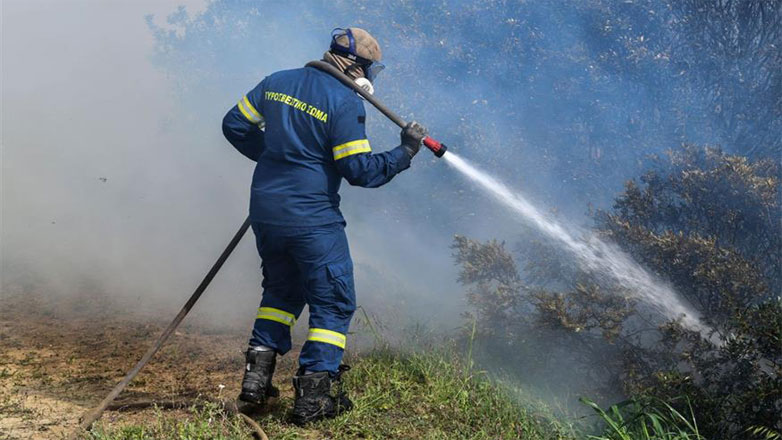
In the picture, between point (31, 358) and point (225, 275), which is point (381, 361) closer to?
point (31, 358)

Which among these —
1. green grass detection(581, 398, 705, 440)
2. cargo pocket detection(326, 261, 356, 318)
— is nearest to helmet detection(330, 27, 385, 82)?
cargo pocket detection(326, 261, 356, 318)

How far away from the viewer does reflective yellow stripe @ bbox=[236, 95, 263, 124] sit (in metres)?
4.30

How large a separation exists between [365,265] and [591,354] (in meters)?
2.76

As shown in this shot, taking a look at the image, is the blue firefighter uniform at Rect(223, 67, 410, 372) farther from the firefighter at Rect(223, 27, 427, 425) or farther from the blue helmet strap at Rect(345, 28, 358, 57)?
the blue helmet strap at Rect(345, 28, 358, 57)

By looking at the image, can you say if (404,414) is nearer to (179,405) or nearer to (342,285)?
(342,285)

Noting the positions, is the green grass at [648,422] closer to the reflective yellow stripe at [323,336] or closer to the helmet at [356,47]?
the reflective yellow stripe at [323,336]

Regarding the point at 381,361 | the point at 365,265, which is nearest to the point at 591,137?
the point at 365,265

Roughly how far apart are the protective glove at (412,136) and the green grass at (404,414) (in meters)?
1.39

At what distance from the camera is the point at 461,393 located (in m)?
4.49

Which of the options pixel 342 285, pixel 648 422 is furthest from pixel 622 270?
pixel 342 285

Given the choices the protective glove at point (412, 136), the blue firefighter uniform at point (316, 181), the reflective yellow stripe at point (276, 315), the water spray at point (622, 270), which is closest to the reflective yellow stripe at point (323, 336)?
the blue firefighter uniform at point (316, 181)

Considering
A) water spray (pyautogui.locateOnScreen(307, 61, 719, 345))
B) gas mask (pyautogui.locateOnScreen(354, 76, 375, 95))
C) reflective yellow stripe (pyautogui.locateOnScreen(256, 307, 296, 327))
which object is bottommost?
reflective yellow stripe (pyautogui.locateOnScreen(256, 307, 296, 327))

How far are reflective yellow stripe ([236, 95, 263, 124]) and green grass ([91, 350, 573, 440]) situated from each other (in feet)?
5.08

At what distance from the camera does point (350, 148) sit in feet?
13.1
